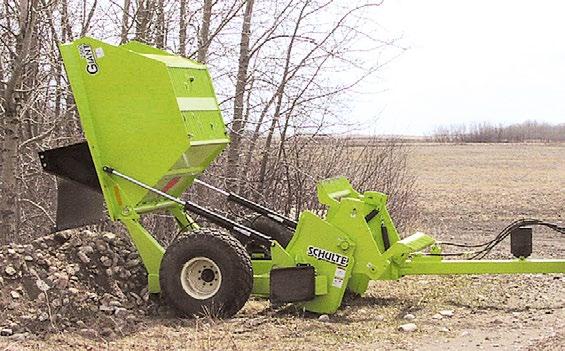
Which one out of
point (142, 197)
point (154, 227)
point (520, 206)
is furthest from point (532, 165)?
point (142, 197)

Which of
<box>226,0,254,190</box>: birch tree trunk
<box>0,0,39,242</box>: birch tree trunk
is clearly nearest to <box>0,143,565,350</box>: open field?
<box>0,0,39,242</box>: birch tree trunk

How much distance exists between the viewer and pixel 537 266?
10742mm

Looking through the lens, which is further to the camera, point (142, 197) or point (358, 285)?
point (358, 285)

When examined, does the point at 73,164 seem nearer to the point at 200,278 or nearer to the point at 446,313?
the point at 200,278

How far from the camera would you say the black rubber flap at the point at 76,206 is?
35.3 feet

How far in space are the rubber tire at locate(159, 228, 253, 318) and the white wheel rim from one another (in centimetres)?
4

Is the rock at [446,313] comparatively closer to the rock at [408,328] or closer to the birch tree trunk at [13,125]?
the rock at [408,328]

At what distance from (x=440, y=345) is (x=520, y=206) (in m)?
19.0

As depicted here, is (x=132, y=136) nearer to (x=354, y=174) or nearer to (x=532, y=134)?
(x=354, y=174)

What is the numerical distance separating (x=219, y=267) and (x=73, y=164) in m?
1.87

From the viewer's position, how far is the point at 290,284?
1002 centimetres

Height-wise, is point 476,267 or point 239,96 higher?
point 239,96

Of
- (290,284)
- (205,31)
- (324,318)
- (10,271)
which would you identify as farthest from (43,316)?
(205,31)

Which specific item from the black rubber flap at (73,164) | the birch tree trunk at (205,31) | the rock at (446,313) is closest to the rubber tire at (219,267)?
the black rubber flap at (73,164)
